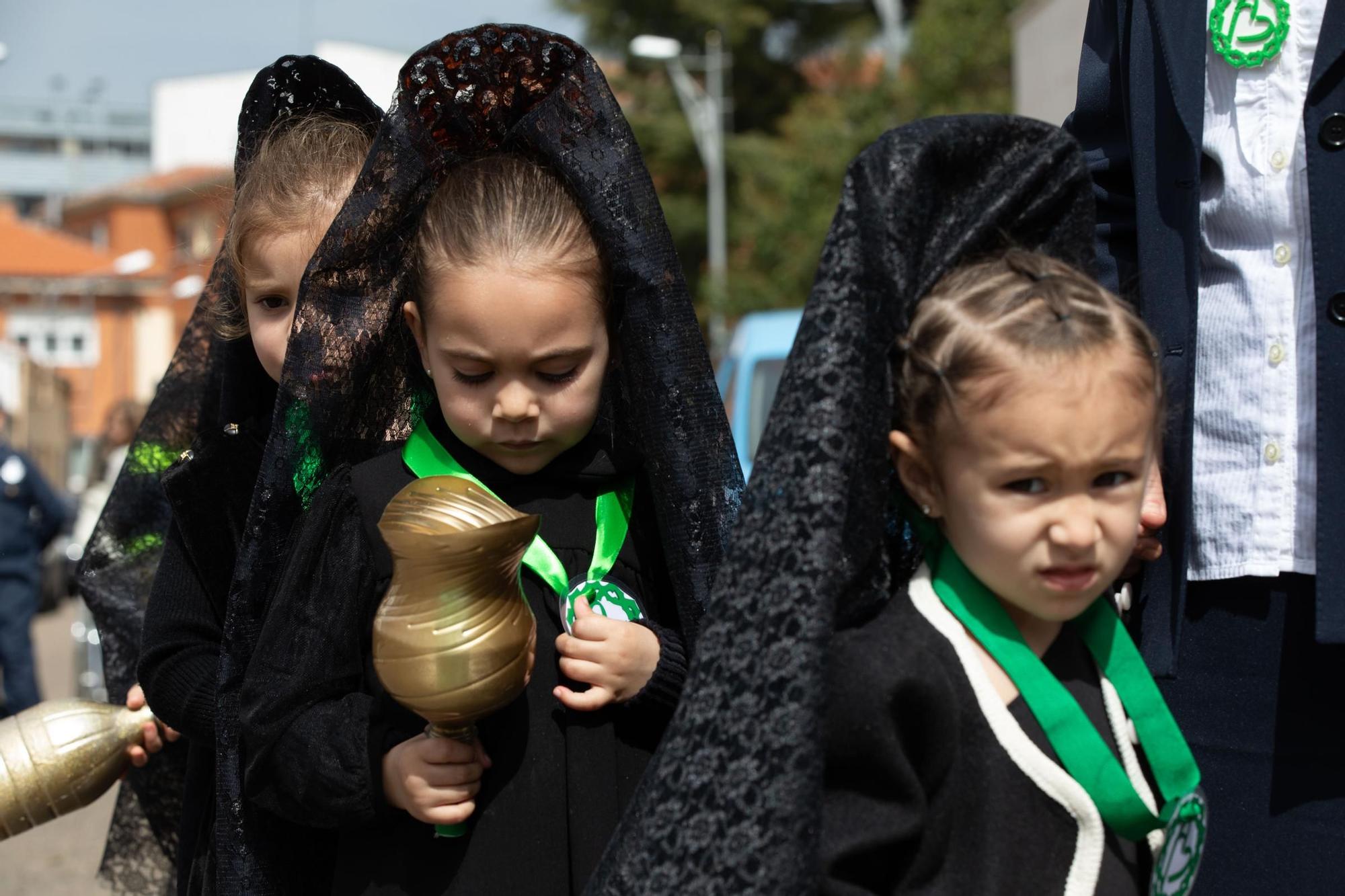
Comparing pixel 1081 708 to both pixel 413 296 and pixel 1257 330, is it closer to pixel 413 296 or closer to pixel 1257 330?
pixel 1257 330

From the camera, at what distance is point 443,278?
2.06 metres

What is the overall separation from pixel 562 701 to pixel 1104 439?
768 mm

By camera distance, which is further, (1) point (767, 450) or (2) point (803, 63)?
(2) point (803, 63)

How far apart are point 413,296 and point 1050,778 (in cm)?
110

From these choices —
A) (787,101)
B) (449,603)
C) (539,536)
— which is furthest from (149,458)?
(787,101)

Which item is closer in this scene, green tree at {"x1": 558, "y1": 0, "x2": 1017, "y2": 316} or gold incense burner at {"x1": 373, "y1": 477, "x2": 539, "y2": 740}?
gold incense burner at {"x1": 373, "y1": 477, "x2": 539, "y2": 740}

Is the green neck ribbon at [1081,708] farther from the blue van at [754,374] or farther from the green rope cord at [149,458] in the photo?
the blue van at [754,374]

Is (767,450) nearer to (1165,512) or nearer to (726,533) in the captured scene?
(726,533)

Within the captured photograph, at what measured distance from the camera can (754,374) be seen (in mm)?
7301

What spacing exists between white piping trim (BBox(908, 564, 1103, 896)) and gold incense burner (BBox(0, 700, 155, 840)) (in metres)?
1.59

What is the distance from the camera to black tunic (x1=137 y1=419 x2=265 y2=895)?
7.60ft

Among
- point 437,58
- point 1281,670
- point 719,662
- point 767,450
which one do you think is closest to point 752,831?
point 719,662

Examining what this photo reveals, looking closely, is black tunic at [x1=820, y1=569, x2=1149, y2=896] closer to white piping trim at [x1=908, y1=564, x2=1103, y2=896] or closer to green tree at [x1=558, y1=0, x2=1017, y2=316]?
white piping trim at [x1=908, y1=564, x2=1103, y2=896]

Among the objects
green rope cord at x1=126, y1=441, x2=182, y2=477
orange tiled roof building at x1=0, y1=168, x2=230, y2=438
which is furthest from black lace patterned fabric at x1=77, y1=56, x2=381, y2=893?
orange tiled roof building at x1=0, y1=168, x2=230, y2=438
